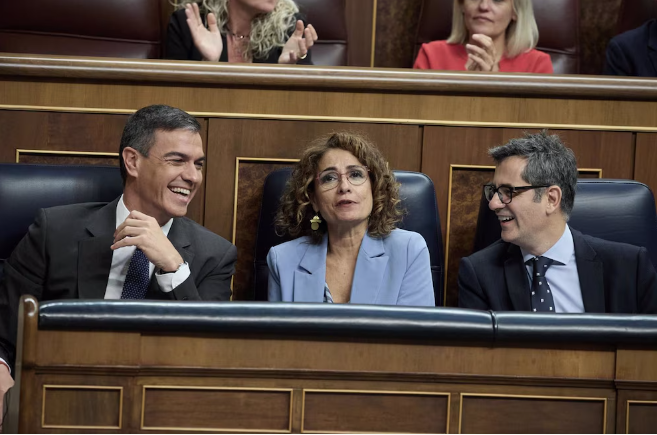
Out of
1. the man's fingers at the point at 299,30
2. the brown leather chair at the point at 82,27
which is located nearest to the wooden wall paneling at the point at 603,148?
the man's fingers at the point at 299,30

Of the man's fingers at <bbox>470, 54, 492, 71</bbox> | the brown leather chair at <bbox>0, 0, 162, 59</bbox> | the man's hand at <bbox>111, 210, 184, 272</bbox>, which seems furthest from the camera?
the brown leather chair at <bbox>0, 0, 162, 59</bbox>

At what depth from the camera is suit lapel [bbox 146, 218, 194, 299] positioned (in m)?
1.61

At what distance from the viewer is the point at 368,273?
1.76 meters

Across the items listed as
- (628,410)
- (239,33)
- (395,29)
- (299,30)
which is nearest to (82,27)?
(239,33)

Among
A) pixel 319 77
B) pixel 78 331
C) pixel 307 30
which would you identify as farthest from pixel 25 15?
pixel 78 331

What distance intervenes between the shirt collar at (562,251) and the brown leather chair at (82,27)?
4.11ft

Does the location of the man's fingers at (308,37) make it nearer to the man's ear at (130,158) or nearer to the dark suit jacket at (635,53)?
the man's ear at (130,158)

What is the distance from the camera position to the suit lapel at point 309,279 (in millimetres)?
1754

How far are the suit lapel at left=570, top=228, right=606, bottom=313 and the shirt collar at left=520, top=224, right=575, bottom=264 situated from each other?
0.02 metres

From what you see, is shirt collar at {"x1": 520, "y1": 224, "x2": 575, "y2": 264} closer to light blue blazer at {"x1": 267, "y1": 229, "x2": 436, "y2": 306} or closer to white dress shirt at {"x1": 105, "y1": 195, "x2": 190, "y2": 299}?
light blue blazer at {"x1": 267, "y1": 229, "x2": 436, "y2": 306}

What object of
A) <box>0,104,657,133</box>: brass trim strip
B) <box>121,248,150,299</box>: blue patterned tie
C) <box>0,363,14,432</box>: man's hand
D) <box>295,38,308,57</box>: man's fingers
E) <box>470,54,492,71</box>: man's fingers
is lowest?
<box>0,363,14,432</box>: man's hand

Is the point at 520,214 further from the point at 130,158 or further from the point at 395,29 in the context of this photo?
the point at 395,29

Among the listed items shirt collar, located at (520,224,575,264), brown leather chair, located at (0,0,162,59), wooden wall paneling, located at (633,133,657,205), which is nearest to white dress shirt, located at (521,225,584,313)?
shirt collar, located at (520,224,575,264)

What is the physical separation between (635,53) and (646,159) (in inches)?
17.8
